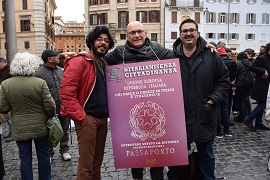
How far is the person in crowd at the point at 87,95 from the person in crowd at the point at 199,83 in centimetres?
94

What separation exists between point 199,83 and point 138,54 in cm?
82

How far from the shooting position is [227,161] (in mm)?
4664

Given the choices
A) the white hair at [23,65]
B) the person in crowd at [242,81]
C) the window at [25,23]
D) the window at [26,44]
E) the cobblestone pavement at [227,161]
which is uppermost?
the window at [25,23]

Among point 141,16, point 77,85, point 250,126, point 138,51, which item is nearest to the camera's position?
point 77,85

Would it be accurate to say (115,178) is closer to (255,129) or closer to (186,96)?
(186,96)

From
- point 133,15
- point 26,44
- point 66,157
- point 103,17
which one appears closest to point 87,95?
point 66,157

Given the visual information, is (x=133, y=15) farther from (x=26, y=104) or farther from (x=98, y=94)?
(x=98, y=94)

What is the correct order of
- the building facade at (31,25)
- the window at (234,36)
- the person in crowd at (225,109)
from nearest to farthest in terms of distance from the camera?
the person in crowd at (225,109) → the building facade at (31,25) → the window at (234,36)

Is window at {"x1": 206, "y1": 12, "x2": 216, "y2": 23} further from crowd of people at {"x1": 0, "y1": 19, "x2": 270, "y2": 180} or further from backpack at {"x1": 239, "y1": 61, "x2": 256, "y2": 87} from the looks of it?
crowd of people at {"x1": 0, "y1": 19, "x2": 270, "y2": 180}

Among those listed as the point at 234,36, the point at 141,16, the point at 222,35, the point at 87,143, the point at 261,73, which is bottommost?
the point at 87,143

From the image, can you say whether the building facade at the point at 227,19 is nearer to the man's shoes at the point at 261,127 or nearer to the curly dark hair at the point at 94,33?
the man's shoes at the point at 261,127

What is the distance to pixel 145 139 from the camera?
3.21m

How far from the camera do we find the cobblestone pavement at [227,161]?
4.18 meters

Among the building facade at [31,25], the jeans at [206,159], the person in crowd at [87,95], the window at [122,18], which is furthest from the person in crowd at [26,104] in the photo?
the window at [122,18]
